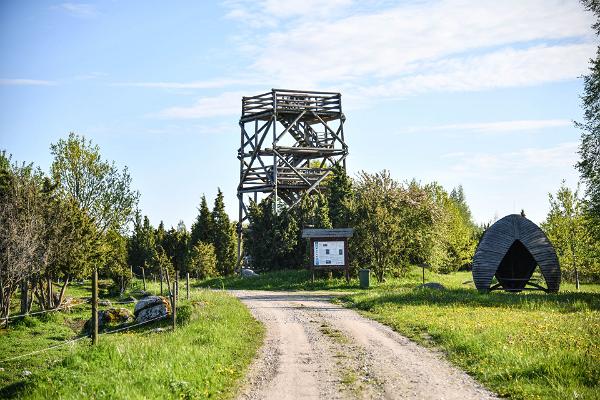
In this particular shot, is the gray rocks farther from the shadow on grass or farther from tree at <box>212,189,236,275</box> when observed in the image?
tree at <box>212,189,236,275</box>

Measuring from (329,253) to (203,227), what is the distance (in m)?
24.2

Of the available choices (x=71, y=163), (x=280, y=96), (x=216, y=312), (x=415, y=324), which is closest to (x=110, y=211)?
(x=71, y=163)

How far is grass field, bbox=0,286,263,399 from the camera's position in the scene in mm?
11547

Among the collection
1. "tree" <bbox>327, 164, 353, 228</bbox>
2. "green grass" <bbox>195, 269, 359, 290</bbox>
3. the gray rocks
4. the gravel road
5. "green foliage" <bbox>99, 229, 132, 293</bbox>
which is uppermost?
"tree" <bbox>327, 164, 353, 228</bbox>

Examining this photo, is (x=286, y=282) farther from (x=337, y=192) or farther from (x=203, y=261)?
(x=203, y=261)

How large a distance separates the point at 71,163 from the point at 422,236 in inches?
1207

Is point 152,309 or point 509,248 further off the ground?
point 509,248

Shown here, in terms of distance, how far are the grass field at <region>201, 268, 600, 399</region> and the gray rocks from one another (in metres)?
8.66

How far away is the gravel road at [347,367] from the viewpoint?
39.5 feet

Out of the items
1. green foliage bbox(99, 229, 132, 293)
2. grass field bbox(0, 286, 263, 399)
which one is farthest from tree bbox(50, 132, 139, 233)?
grass field bbox(0, 286, 263, 399)

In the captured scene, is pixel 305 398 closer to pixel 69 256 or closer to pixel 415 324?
pixel 415 324

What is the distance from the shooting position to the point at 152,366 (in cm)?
1289

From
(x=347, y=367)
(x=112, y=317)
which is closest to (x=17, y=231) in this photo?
(x=112, y=317)

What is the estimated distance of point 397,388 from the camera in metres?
12.3
